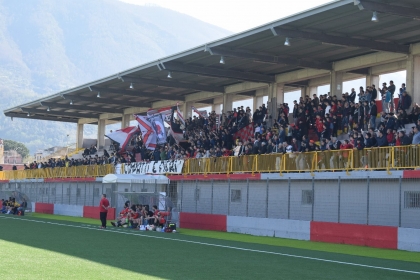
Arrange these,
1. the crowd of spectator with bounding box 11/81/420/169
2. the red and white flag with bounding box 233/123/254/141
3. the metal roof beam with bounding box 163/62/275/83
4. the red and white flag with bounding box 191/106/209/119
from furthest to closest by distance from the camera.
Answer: the red and white flag with bounding box 191/106/209/119
the red and white flag with bounding box 233/123/254/141
the metal roof beam with bounding box 163/62/275/83
the crowd of spectator with bounding box 11/81/420/169

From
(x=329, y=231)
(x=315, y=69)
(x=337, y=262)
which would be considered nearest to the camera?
(x=337, y=262)

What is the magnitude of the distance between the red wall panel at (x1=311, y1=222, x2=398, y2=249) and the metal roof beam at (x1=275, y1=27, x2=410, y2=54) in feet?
29.2

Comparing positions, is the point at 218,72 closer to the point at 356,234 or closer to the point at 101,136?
the point at 356,234

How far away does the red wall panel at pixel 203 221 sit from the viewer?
106 ft

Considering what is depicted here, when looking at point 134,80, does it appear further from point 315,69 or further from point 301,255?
point 301,255

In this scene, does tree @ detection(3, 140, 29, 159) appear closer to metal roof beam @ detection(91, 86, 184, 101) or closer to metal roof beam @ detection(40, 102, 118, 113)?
metal roof beam @ detection(40, 102, 118, 113)

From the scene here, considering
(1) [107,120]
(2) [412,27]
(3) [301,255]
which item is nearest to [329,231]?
(3) [301,255]

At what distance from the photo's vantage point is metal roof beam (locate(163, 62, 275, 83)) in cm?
4012

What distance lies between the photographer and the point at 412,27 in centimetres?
3066

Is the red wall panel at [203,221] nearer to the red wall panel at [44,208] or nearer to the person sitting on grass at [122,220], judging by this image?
the person sitting on grass at [122,220]

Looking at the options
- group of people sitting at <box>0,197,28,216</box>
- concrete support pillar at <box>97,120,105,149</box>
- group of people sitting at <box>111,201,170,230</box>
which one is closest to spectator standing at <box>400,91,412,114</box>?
group of people sitting at <box>111,201,170,230</box>

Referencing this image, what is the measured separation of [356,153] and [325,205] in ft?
8.21

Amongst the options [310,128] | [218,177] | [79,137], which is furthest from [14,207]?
[79,137]

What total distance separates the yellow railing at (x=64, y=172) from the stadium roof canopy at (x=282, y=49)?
5.68 metres
